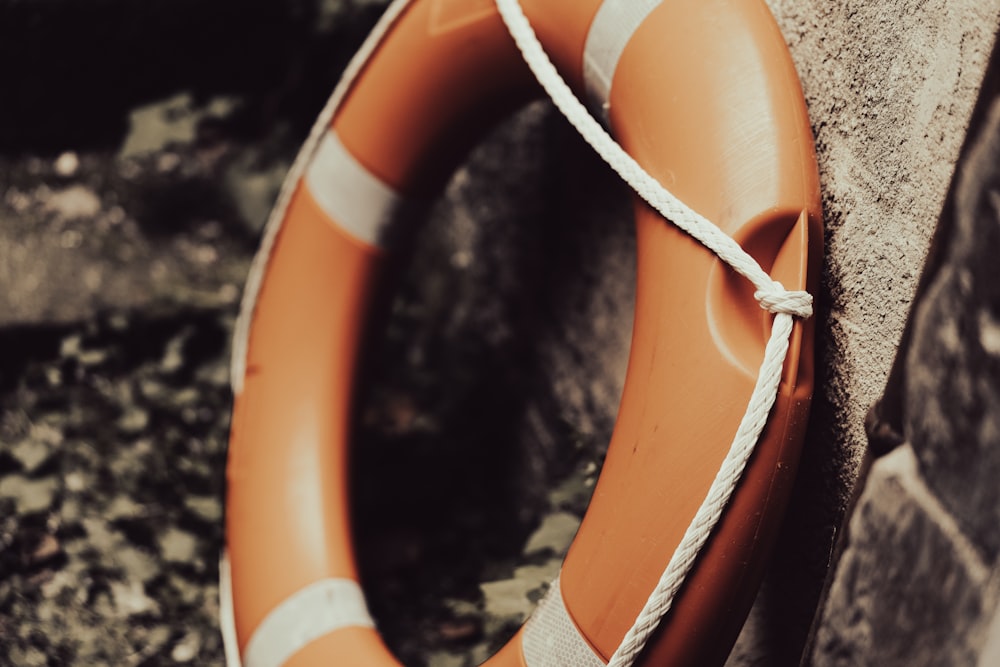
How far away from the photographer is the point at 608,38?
92 centimetres

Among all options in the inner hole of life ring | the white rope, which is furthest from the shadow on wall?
the white rope

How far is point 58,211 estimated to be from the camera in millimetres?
1861

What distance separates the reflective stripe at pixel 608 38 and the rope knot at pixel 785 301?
12.2 inches

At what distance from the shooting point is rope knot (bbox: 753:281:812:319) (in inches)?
29.6

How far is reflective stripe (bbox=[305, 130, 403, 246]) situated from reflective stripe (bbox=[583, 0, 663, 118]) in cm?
42

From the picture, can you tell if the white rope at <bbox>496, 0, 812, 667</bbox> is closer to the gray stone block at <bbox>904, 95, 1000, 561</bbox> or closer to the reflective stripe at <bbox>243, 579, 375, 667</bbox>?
the gray stone block at <bbox>904, 95, 1000, 561</bbox>

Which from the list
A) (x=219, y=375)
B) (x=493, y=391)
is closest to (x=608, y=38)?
(x=493, y=391)

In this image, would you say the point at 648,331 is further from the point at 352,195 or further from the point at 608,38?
the point at 352,195

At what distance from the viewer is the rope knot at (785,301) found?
0.75m

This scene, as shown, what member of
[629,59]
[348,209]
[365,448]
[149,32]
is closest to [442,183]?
[348,209]

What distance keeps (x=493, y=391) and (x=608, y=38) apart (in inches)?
36.0

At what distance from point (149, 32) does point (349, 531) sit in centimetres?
124

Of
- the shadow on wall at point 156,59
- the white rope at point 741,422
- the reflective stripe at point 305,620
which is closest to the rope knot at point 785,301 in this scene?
the white rope at point 741,422

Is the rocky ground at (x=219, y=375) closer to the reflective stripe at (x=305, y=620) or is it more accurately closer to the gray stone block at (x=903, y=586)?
the reflective stripe at (x=305, y=620)
